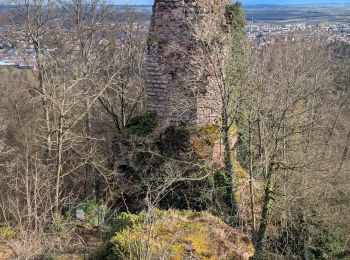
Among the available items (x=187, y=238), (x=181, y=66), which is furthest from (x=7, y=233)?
(x=181, y=66)

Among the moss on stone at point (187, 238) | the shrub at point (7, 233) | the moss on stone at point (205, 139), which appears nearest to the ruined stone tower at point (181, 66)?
the moss on stone at point (205, 139)

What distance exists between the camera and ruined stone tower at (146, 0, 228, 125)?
12.6m

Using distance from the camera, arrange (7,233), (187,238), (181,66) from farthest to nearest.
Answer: (181,66)
(7,233)
(187,238)

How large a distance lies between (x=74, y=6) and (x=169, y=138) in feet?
28.4

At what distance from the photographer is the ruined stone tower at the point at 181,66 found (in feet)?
41.3

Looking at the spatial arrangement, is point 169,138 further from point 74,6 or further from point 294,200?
point 74,6

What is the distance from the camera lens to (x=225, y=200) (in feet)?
39.9

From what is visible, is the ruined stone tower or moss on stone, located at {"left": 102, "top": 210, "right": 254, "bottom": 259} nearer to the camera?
moss on stone, located at {"left": 102, "top": 210, "right": 254, "bottom": 259}

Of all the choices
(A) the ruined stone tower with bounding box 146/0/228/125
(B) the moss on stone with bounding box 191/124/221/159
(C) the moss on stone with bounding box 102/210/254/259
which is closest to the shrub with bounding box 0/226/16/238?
(C) the moss on stone with bounding box 102/210/254/259

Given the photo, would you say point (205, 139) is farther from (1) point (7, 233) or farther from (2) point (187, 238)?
(2) point (187, 238)

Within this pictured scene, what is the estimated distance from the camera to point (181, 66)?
13000mm

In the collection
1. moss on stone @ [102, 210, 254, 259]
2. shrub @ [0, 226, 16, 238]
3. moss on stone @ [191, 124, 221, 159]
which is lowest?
shrub @ [0, 226, 16, 238]

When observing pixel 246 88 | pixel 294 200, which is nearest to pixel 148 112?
pixel 246 88

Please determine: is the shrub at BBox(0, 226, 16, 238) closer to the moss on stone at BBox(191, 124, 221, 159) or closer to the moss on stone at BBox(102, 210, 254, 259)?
the moss on stone at BBox(102, 210, 254, 259)
